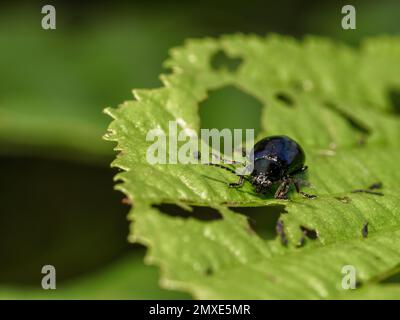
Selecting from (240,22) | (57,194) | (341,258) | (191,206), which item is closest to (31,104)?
(57,194)

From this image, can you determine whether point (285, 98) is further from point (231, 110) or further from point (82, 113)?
point (82, 113)

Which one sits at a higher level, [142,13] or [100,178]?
[142,13]

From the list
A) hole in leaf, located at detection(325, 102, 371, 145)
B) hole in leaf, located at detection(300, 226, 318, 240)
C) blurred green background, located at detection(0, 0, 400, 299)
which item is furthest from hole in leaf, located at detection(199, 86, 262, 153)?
hole in leaf, located at detection(300, 226, 318, 240)

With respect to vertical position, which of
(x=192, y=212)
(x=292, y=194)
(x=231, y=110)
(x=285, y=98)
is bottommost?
(x=192, y=212)

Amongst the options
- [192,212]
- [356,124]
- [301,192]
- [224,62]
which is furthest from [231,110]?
[192,212]

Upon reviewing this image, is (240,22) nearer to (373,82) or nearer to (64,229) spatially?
(373,82)
